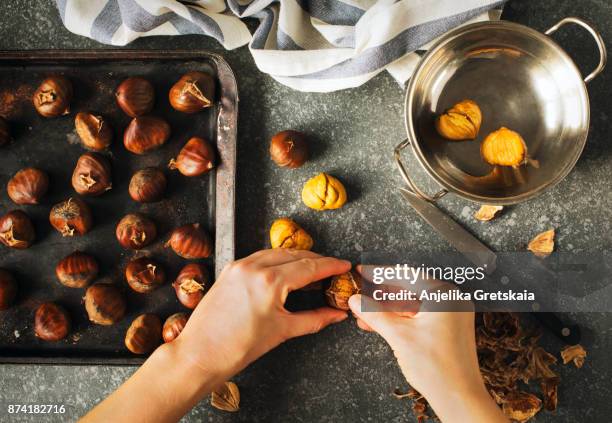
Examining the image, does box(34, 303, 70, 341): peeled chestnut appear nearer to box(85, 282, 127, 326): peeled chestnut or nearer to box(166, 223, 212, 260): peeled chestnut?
box(85, 282, 127, 326): peeled chestnut

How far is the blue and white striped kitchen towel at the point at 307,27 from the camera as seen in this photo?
1.12m

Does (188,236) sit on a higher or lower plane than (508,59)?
lower

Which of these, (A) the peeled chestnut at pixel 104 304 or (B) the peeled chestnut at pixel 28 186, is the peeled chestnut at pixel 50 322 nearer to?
(A) the peeled chestnut at pixel 104 304

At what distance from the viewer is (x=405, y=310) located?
1.16 meters

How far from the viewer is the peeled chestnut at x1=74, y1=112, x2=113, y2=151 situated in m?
1.17

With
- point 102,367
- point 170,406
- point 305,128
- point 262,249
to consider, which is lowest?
point 102,367

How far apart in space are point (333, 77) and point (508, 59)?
371 millimetres

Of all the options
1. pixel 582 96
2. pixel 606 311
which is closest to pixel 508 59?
pixel 582 96

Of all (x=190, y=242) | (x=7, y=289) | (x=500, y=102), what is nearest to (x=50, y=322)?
(x=7, y=289)

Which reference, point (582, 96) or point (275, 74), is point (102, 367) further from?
point (582, 96)

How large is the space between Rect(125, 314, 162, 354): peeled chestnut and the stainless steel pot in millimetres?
625

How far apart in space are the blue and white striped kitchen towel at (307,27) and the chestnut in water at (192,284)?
448mm

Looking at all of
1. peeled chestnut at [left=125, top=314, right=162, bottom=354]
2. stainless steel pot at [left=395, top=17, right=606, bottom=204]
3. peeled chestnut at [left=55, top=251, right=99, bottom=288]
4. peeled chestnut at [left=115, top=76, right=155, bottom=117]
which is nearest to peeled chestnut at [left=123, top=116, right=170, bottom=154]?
peeled chestnut at [left=115, top=76, right=155, bottom=117]

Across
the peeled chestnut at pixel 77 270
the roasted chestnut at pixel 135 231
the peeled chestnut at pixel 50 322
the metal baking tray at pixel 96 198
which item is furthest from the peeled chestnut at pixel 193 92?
the peeled chestnut at pixel 50 322
